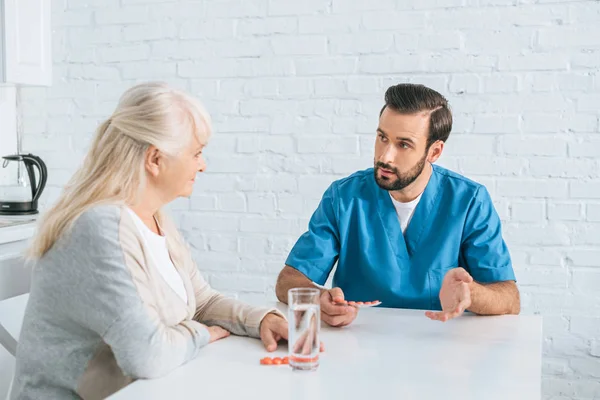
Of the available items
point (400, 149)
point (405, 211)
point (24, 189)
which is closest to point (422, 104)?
point (400, 149)

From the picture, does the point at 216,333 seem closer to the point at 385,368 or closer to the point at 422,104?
the point at 385,368

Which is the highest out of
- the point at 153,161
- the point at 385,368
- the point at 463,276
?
the point at 153,161

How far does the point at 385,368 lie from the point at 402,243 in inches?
28.5

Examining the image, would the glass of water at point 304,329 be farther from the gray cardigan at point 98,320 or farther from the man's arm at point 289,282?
the man's arm at point 289,282

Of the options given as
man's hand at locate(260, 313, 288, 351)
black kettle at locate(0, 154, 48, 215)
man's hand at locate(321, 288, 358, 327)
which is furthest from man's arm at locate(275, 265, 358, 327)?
black kettle at locate(0, 154, 48, 215)

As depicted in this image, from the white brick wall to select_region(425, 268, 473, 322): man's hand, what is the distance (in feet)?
3.57

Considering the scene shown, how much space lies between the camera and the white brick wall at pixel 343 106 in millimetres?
2551

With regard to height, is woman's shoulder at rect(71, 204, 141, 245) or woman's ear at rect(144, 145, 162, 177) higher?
woman's ear at rect(144, 145, 162, 177)

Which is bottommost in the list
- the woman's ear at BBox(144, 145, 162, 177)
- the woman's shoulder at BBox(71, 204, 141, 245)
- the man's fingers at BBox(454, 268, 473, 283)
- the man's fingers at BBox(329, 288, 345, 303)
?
the man's fingers at BBox(329, 288, 345, 303)

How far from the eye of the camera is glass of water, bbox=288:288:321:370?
1264 millimetres

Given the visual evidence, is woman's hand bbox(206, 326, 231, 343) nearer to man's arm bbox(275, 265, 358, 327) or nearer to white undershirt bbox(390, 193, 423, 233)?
man's arm bbox(275, 265, 358, 327)

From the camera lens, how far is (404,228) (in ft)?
6.60

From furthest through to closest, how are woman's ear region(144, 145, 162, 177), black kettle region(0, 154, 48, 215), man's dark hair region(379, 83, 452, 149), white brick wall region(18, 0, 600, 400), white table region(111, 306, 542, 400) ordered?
black kettle region(0, 154, 48, 215) → white brick wall region(18, 0, 600, 400) → man's dark hair region(379, 83, 452, 149) → woman's ear region(144, 145, 162, 177) → white table region(111, 306, 542, 400)

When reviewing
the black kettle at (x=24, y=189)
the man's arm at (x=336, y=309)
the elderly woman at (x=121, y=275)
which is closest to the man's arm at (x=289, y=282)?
the man's arm at (x=336, y=309)
